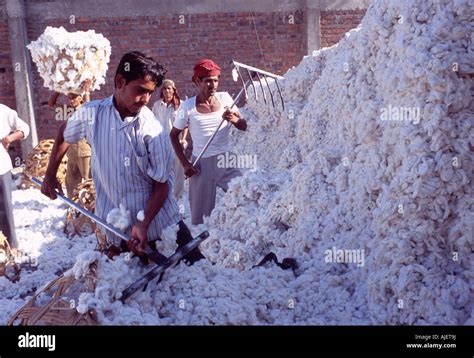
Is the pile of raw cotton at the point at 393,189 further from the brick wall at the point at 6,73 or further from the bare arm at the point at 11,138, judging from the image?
the brick wall at the point at 6,73

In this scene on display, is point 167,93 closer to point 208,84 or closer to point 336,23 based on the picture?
point 208,84

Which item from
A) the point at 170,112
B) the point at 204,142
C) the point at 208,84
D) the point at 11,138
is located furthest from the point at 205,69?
the point at 170,112

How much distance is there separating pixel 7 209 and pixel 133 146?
93.4 inches

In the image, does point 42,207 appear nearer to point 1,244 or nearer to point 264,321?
point 1,244

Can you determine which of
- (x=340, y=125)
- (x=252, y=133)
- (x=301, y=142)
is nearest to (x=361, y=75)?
(x=340, y=125)

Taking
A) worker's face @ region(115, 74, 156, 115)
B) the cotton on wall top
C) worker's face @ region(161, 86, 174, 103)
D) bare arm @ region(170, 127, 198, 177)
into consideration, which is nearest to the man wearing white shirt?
bare arm @ region(170, 127, 198, 177)

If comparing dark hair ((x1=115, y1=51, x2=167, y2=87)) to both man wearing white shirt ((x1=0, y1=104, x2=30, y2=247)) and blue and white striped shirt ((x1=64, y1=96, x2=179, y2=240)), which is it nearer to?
blue and white striped shirt ((x1=64, y1=96, x2=179, y2=240))

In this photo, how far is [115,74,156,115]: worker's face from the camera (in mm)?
2686

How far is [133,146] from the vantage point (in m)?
2.76

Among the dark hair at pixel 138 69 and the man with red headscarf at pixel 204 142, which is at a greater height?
the dark hair at pixel 138 69

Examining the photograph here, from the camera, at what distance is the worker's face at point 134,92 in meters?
2.69

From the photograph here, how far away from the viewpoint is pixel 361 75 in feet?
13.0

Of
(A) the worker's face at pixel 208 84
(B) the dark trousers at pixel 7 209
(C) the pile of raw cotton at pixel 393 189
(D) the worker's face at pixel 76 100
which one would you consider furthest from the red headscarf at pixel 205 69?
(D) the worker's face at pixel 76 100

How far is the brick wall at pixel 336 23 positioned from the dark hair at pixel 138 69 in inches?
241
